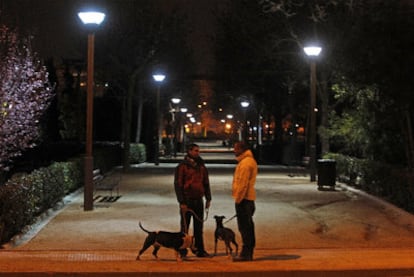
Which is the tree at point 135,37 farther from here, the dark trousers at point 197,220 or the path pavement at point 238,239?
the dark trousers at point 197,220

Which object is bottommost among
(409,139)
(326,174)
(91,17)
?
(326,174)

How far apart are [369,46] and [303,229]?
8387 millimetres

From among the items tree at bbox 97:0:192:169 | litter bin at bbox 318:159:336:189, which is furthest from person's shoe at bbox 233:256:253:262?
tree at bbox 97:0:192:169

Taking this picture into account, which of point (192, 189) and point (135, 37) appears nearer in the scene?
point (192, 189)

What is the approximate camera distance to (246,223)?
1016 cm

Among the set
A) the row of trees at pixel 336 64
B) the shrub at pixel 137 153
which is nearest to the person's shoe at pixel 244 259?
the row of trees at pixel 336 64

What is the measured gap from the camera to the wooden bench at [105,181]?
22.0 metres

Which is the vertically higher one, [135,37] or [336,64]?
[135,37]

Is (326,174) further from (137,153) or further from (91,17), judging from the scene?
(137,153)

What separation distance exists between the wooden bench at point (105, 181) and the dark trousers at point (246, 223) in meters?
10.5

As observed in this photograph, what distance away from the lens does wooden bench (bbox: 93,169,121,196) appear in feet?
72.3

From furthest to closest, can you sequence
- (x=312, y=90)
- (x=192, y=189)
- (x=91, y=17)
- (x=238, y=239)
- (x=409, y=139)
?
(x=312, y=90) < (x=409, y=139) < (x=91, y=17) < (x=238, y=239) < (x=192, y=189)

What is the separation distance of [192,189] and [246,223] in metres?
1.06

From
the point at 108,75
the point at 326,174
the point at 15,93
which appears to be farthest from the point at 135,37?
the point at 326,174
